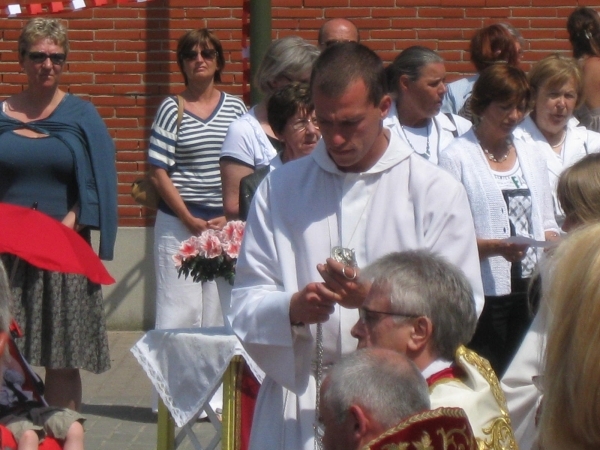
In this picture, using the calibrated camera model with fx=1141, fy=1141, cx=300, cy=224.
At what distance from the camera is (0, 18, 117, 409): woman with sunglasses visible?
214 inches

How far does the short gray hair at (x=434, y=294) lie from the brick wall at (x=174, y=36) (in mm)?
6017

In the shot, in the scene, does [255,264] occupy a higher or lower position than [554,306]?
lower

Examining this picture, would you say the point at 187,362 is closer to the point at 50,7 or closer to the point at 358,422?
the point at 358,422

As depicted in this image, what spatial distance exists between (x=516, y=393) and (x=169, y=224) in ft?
12.0

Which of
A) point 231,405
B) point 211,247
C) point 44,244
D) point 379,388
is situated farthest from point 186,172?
point 379,388

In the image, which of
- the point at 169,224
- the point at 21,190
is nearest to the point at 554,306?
the point at 21,190

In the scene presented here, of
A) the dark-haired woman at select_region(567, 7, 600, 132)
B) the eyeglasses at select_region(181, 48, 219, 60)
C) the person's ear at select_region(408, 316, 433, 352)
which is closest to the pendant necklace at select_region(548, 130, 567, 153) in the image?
the dark-haired woman at select_region(567, 7, 600, 132)

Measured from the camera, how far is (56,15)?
348 inches

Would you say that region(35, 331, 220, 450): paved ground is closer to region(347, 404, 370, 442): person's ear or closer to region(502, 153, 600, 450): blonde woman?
region(502, 153, 600, 450): blonde woman

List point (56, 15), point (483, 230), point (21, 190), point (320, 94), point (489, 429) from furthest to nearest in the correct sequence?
point (56, 15), point (21, 190), point (483, 230), point (320, 94), point (489, 429)

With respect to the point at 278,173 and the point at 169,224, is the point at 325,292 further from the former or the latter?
the point at 169,224

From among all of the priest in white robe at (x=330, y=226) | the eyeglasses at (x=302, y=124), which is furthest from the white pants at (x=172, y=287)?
the priest in white robe at (x=330, y=226)

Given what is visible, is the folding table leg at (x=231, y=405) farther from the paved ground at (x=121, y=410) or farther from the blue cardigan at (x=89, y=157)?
the paved ground at (x=121, y=410)

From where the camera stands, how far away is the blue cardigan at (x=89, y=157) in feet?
18.4
